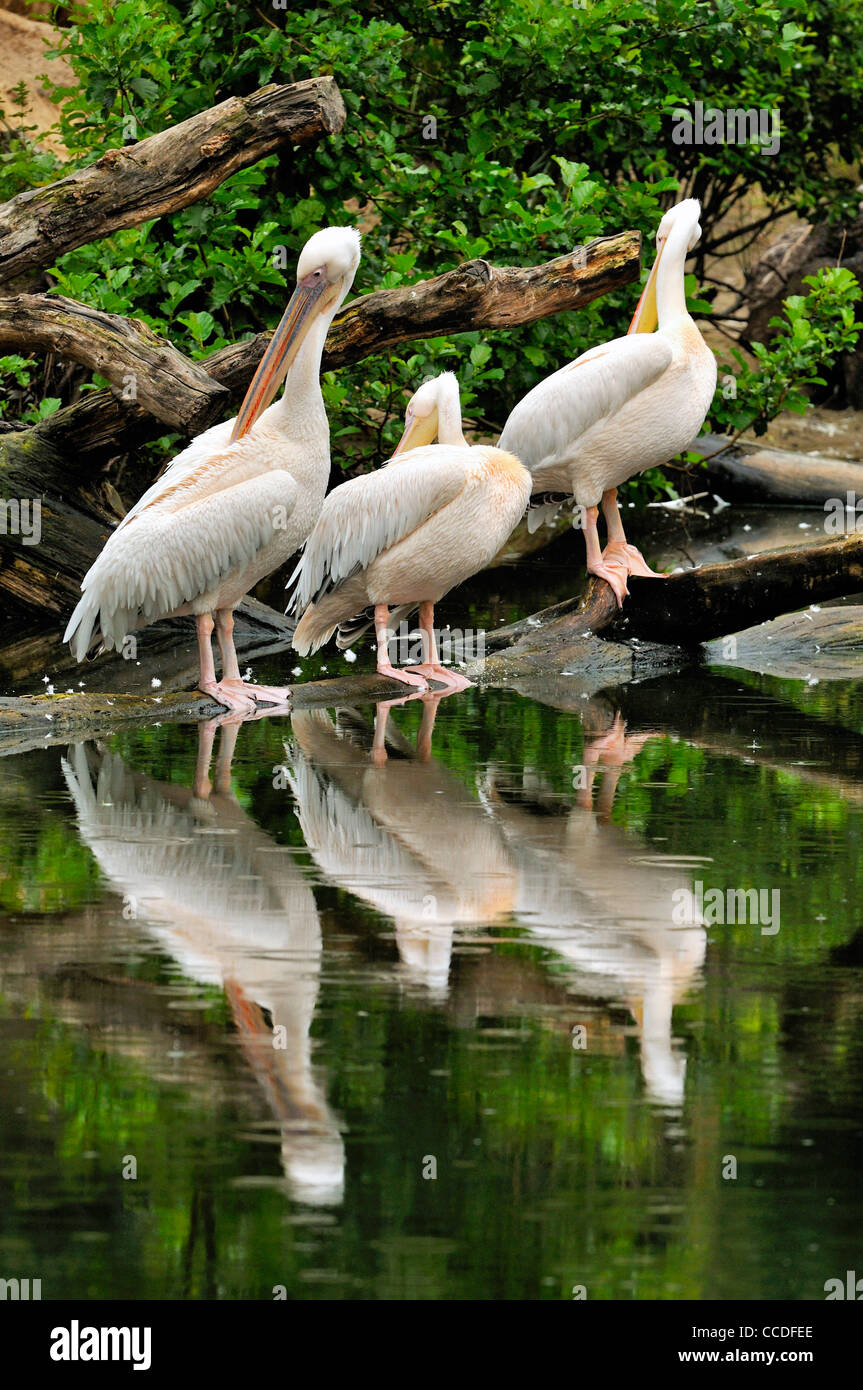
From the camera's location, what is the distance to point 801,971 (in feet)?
10.4

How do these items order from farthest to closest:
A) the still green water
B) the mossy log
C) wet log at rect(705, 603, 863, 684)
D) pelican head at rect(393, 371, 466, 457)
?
wet log at rect(705, 603, 863, 684) → pelican head at rect(393, 371, 466, 457) → the mossy log → the still green water

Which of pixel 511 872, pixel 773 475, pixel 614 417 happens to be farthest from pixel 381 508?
pixel 773 475

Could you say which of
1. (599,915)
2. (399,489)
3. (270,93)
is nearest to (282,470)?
(399,489)

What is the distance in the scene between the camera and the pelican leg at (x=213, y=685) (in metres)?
5.96

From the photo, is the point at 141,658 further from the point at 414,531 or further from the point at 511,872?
the point at 511,872

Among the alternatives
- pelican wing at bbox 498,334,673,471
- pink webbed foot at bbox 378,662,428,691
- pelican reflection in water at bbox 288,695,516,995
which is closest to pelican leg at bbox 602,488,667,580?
pelican wing at bbox 498,334,673,471

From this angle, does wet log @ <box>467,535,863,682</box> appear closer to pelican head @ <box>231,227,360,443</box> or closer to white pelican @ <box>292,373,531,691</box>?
white pelican @ <box>292,373,531,691</box>

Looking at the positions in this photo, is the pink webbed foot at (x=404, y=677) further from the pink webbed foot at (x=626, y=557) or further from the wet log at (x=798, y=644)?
the wet log at (x=798, y=644)

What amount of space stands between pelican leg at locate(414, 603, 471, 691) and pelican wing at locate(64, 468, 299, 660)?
858 mm

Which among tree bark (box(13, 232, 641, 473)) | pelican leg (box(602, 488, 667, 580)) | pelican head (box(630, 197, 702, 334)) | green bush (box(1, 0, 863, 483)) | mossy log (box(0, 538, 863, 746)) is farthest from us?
green bush (box(1, 0, 863, 483))

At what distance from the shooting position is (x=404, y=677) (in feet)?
20.6

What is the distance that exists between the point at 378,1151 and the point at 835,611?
17.6ft

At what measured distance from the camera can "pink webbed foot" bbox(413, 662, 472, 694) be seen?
642 cm
